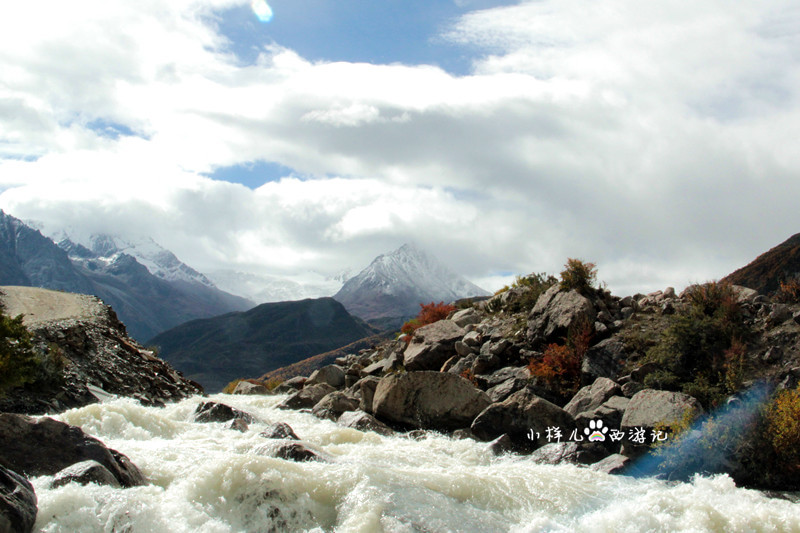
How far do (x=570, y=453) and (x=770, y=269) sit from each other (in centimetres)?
3755

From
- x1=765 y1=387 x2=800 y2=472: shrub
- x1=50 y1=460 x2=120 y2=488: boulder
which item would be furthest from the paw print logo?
x1=50 y1=460 x2=120 y2=488: boulder

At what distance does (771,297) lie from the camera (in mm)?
22281

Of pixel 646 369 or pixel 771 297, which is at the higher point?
pixel 771 297

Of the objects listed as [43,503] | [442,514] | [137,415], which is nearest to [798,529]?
[442,514]

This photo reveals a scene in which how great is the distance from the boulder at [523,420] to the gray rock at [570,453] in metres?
1.00

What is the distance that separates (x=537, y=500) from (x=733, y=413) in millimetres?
7425

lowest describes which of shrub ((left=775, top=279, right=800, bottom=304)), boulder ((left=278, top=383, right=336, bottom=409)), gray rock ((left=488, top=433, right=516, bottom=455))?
boulder ((left=278, top=383, right=336, bottom=409))

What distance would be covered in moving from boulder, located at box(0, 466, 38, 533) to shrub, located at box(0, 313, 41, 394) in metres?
9.67

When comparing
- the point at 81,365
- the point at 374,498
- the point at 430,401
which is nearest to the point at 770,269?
the point at 430,401

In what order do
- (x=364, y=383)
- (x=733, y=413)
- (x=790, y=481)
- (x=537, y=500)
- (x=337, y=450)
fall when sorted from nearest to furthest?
(x=537, y=500)
(x=790, y=481)
(x=733, y=413)
(x=337, y=450)
(x=364, y=383)

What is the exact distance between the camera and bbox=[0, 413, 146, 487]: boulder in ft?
39.7

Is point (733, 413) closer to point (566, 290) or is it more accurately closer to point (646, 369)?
point (646, 369)

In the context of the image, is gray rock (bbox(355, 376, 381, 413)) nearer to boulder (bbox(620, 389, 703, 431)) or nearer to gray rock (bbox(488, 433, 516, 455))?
gray rock (bbox(488, 433, 516, 455))

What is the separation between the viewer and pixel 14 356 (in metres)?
18.9
